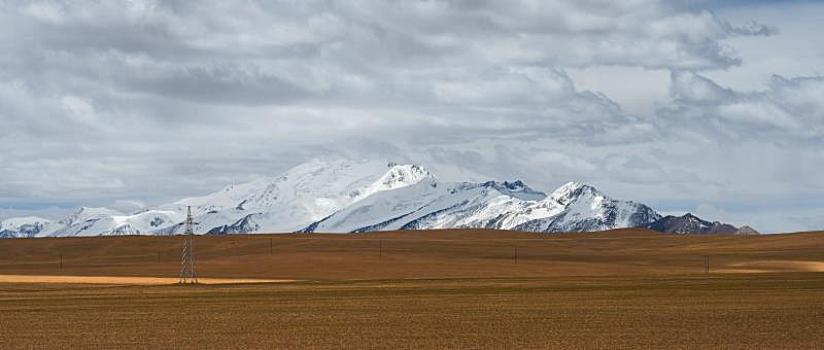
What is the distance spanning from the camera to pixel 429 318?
54562 millimetres

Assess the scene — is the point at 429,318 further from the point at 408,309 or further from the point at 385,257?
the point at 385,257

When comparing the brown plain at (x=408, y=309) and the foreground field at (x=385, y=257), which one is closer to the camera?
the brown plain at (x=408, y=309)

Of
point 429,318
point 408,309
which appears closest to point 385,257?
point 408,309

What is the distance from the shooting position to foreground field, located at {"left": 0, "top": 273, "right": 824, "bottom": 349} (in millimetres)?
43938

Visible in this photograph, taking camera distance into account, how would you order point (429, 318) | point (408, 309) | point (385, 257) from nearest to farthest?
point (429, 318), point (408, 309), point (385, 257)

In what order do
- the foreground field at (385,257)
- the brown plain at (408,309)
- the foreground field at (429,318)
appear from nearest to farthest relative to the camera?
the foreground field at (429,318) → the brown plain at (408,309) → the foreground field at (385,257)

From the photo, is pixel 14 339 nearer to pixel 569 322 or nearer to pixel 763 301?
pixel 569 322

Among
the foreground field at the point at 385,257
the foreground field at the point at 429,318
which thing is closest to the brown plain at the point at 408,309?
the foreground field at the point at 429,318

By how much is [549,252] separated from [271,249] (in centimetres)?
3531

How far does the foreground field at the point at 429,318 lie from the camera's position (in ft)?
144

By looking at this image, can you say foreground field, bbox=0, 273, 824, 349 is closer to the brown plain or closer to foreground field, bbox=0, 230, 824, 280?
the brown plain

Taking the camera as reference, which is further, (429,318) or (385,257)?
(385,257)

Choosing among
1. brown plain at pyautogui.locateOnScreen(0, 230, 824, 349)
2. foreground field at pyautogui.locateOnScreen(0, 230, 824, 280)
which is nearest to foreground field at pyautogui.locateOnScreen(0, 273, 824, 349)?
brown plain at pyautogui.locateOnScreen(0, 230, 824, 349)

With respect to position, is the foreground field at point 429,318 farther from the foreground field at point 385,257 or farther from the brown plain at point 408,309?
the foreground field at point 385,257
